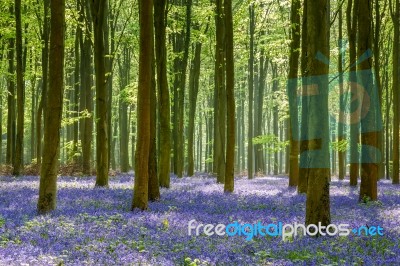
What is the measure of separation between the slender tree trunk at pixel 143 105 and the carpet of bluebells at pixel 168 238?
698mm

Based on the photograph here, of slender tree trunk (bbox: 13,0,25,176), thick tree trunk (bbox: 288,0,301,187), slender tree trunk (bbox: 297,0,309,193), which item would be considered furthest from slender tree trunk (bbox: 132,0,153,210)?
slender tree trunk (bbox: 13,0,25,176)

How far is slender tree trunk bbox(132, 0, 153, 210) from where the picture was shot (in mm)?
11477

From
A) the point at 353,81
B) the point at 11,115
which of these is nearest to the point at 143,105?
the point at 353,81

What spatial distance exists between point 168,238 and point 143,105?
4252mm

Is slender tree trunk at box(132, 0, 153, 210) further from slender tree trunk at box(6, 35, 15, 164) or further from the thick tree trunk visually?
slender tree trunk at box(6, 35, 15, 164)

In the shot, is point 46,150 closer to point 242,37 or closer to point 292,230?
point 292,230

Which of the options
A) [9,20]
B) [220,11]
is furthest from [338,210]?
[9,20]

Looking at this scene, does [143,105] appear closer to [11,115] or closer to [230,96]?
[230,96]

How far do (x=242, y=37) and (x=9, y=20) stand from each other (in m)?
13.7

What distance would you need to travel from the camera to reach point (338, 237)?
886 cm

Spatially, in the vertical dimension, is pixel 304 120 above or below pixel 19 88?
below

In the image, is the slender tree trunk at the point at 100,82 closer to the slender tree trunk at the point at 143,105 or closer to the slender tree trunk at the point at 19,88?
the slender tree trunk at the point at 143,105

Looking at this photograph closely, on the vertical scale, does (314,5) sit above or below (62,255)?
above

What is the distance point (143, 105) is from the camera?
453 inches
